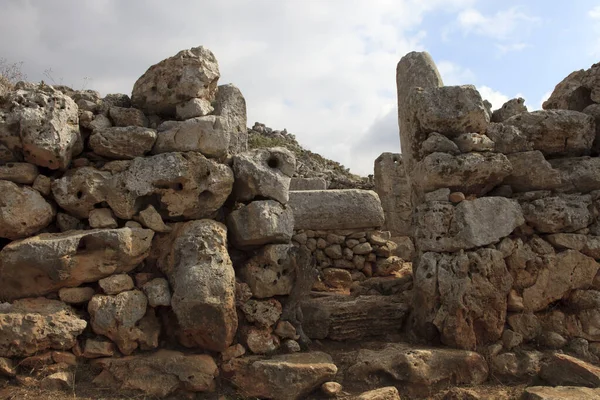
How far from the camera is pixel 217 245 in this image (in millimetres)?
4289

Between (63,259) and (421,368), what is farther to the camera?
(421,368)

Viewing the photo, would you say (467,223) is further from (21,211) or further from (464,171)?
(21,211)

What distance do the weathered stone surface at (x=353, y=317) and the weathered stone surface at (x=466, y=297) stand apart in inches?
17.3

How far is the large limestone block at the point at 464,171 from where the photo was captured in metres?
4.86

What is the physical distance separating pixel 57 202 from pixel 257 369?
220cm

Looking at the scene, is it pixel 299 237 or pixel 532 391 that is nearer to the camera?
pixel 532 391

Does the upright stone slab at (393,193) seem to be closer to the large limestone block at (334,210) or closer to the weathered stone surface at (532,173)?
the large limestone block at (334,210)

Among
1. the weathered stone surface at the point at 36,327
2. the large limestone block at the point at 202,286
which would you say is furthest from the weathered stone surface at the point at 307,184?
the weathered stone surface at the point at 36,327

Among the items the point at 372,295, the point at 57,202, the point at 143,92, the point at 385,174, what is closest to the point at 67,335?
the point at 57,202

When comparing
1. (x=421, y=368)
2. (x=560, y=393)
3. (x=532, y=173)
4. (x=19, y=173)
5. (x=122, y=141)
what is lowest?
(x=560, y=393)

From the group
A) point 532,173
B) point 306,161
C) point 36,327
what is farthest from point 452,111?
point 306,161

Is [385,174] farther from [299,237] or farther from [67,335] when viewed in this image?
[67,335]

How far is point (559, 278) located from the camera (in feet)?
15.8

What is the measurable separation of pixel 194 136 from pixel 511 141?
3.24 meters
